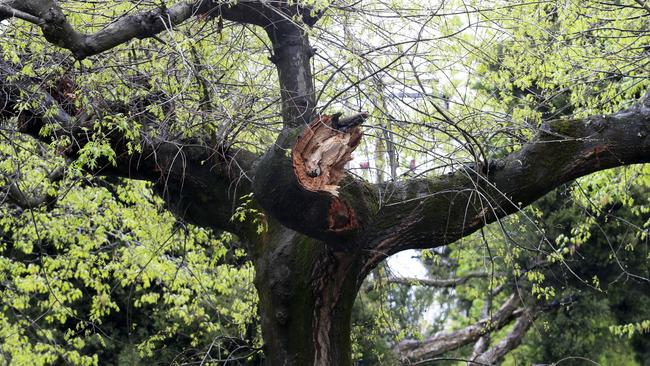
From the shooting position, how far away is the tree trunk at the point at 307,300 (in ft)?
17.2

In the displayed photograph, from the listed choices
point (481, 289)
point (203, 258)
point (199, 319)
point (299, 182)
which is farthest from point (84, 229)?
point (481, 289)

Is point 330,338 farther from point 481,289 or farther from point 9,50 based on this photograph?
point 481,289

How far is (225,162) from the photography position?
223 inches

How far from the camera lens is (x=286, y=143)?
4.46m

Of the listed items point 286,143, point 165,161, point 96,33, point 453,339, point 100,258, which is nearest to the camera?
point 286,143

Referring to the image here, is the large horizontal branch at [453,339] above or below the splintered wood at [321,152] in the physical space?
above

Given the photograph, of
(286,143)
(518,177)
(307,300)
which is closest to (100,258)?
(307,300)

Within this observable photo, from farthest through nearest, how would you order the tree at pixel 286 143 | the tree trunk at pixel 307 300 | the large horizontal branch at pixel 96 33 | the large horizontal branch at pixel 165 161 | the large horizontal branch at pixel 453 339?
the large horizontal branch at pixel 453 339
the large horizontal branch at pixel 165 161
the tree trunk at pixel 307 300
the tree at pixel 286 143
the large horizontal branch at pixel 96 33

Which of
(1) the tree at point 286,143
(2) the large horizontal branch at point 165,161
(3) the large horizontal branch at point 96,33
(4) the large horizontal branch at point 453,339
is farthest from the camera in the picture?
(4) the large horizontal branch at point 453,339

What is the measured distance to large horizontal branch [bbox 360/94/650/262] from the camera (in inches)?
207

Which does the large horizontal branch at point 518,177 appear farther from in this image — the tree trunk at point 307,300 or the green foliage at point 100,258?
the green foliage at point 100,258

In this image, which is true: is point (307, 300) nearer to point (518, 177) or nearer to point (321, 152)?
point (321, 152)

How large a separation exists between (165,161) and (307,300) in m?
1.41

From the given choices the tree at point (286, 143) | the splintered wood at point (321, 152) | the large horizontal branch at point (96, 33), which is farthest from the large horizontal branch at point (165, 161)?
the splintered wood at point (321, 152)
